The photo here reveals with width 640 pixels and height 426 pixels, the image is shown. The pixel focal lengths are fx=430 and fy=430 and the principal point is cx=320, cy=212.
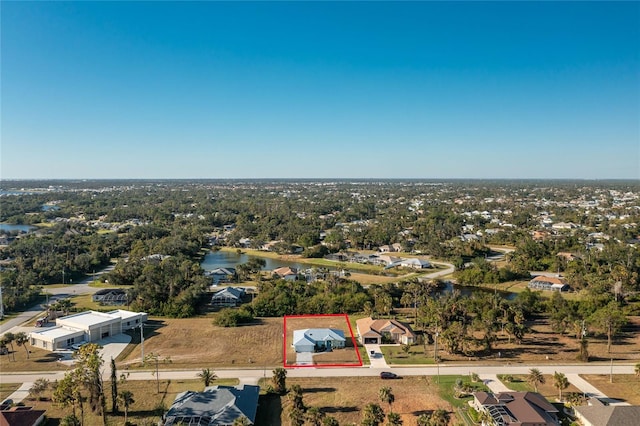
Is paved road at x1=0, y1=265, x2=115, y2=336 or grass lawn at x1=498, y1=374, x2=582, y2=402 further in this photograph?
paved road at x1=0, y1=265, x2=115, y2=336

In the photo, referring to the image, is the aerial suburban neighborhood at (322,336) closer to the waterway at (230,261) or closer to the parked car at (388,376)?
the parked car at (388,376)

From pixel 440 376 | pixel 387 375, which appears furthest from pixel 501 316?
pixel 387 375

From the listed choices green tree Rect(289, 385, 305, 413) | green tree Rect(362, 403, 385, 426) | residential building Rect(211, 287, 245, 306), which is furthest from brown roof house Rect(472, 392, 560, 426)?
residential building Rect(211, 287, 245, 306)

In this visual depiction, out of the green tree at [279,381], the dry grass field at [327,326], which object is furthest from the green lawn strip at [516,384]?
the green tree at [279,381]

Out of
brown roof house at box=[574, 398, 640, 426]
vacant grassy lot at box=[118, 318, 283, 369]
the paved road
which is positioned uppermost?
brown roof house at box=[574, 398, 640, 426]

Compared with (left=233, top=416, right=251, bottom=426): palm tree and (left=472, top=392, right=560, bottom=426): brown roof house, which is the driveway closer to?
(left=472, top=392, right=560, bottom=426): brown roof house

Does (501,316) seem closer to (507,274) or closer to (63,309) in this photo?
(507,274)
